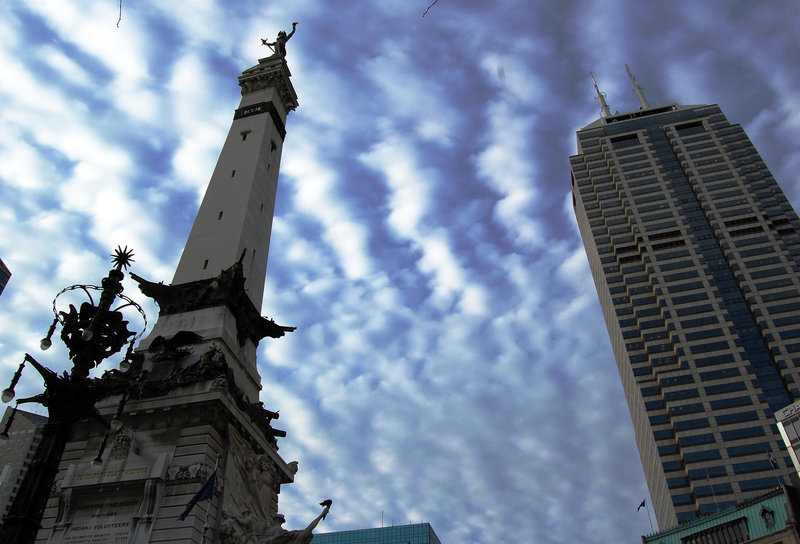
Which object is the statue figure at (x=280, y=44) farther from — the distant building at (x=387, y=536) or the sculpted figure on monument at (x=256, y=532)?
the distant building at (x=387, y=536)

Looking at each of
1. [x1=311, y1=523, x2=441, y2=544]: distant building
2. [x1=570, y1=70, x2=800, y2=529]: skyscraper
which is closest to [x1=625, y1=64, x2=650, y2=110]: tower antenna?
[x1=570, y1=70, x2=800, y2=529]: skyscraper

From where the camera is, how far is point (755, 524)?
Result: 4509cm

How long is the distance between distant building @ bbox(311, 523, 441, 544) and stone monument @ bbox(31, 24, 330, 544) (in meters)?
86.2

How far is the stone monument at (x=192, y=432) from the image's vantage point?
81.7 feet

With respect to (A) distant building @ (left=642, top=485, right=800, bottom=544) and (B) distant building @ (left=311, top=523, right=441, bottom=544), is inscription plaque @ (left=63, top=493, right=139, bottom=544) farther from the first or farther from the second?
(B) distant building @ (left=311, top=523, right=441, bottom=544)

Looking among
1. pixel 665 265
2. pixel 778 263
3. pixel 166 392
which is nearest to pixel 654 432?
pixel 665 265

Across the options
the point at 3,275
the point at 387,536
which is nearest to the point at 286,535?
the point at 3,275

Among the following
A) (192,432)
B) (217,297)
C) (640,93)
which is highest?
(640,93)

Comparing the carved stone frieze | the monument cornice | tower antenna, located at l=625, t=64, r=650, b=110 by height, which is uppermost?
tower antenna, located at l=625, t=64, r=650, b=110

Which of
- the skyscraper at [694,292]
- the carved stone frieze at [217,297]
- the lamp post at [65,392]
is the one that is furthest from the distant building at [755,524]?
the lamp post at [65,392]

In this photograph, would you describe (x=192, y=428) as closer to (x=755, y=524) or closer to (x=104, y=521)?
(x=104, y=521)

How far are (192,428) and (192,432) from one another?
203 millimetres

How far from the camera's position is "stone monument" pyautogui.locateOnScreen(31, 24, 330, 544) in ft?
81.7

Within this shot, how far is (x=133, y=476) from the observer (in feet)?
83.9
